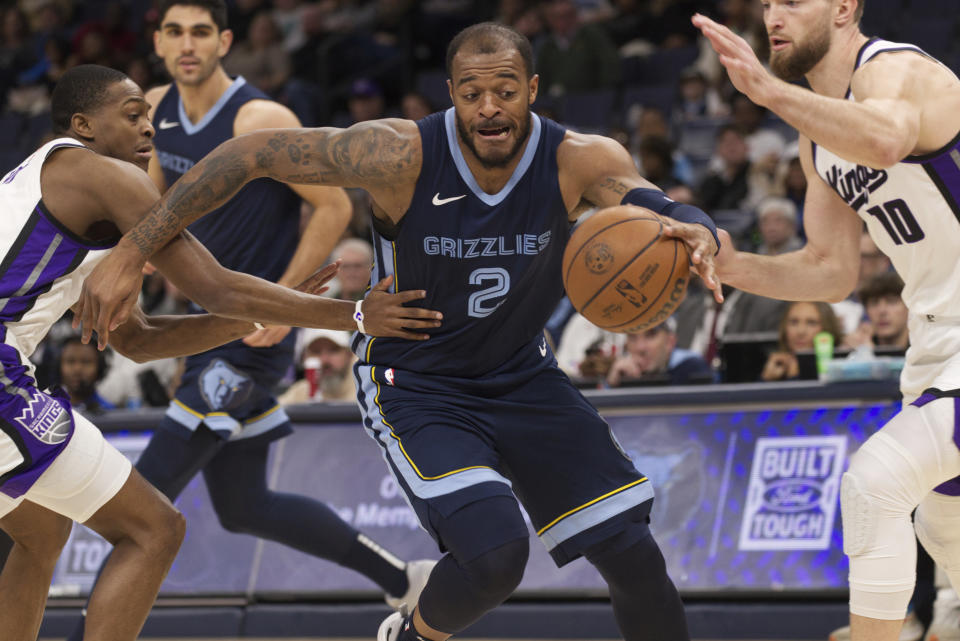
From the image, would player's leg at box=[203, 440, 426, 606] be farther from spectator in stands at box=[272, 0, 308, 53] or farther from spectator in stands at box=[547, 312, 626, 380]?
spectator in stands at box=[272, 0, 308, 53]

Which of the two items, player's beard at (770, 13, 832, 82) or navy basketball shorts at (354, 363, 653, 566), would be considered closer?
navy basketball shorts at (354, 363, 653, 566)

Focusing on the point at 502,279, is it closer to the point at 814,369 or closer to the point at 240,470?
the point at 240,470

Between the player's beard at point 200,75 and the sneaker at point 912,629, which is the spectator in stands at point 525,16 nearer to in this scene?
the player's beard at point 200,75

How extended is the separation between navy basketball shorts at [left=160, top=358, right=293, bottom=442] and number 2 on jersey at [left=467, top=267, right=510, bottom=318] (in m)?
1.60

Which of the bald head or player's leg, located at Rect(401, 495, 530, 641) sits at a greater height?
the bald head

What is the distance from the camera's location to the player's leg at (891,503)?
3568 millimetres

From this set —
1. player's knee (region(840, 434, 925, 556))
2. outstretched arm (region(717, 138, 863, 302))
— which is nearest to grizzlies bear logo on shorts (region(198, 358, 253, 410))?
outstretched arm (region(717, 138, 863, 302))

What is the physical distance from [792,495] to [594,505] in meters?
2.27

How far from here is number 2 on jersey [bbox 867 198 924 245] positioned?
12.5ft

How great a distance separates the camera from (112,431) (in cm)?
711

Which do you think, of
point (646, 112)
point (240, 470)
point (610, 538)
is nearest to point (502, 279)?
point (610, 538)

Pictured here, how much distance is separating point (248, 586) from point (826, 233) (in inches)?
150

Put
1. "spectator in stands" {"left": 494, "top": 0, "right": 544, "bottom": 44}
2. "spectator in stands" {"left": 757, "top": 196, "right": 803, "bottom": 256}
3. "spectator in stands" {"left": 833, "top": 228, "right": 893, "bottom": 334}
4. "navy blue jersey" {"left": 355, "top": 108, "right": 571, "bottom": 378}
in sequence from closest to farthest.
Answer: "navy blue jersey" {"left": 355, "top": 108, "right": 571, "bottom": 378} < "spectator in stands" {"left": 833, "top": 228, "right": 893, "bottom": 334} < "spectator in stands" {"left": 757, "top": 196, "right": 803, "bottom": 256} < "spectator in stands" {"left": 494, "top": 0, "right": 544, "bottom": 44}

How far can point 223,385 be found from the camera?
514 centimetres
